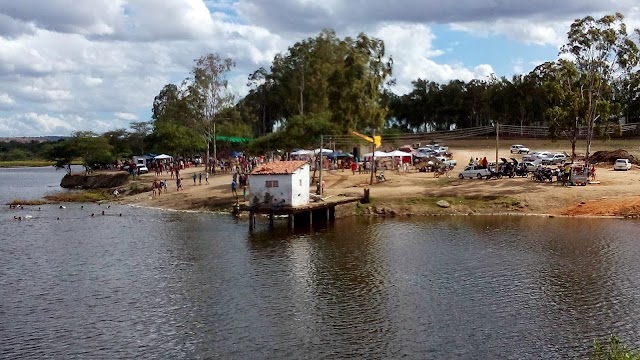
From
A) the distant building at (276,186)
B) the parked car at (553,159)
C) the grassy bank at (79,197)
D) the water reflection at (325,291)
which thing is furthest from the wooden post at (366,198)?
the grassy bank at (79,197)

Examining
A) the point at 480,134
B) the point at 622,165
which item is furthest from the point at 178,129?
the point at 622,165

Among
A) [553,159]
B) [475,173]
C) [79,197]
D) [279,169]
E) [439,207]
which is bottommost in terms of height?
[439,207]

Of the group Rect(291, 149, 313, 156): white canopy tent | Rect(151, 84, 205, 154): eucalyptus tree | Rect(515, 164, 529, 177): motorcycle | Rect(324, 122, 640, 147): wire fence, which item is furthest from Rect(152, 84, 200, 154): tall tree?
Rect(515, 164, 529, 177): motorcycle

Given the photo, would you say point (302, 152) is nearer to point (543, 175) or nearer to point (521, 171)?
point (521, 171)

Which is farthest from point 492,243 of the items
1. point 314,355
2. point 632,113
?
point 632,113

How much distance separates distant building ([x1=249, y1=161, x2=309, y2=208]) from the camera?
61.3 meters

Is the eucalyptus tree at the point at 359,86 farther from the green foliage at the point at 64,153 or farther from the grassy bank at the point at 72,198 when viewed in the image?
the green foliage at the point at 64,153

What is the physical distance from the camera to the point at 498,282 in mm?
40281

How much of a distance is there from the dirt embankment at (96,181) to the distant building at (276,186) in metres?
48.9

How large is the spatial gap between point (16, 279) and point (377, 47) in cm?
6251

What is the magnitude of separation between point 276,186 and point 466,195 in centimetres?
2174

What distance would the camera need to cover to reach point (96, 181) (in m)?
113

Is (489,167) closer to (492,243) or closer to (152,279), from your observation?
(492,243)

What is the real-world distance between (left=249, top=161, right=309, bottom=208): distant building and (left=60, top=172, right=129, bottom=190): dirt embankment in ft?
160
